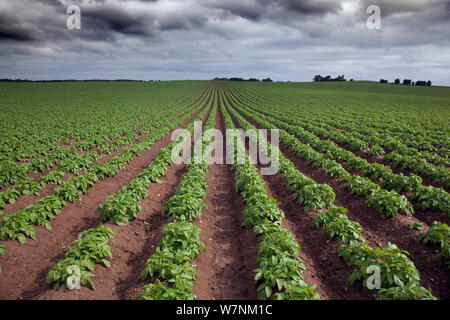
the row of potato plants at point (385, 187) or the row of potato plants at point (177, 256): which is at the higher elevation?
the row of potato plants at point (385, 187)

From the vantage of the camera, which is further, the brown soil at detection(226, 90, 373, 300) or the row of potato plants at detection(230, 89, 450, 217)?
the row of potato plants at detection(230, 89, 450, 217)

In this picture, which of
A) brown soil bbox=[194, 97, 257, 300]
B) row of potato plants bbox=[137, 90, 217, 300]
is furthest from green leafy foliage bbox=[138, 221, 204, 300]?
brown soil bbox=[194, 97, 257, 300]

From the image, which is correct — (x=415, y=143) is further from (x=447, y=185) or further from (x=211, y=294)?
(x=211, y=294)

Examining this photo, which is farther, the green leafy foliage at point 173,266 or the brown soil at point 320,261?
the brown soil at point 320,261

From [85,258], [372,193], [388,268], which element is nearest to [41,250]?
[85,258]

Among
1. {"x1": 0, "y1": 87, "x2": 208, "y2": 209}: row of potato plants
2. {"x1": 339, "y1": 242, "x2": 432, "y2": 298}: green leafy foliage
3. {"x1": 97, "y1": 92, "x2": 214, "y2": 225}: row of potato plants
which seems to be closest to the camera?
{"x1": 339, "y1": 242, "x2": 432, "y2": 298}: green leafy foliage

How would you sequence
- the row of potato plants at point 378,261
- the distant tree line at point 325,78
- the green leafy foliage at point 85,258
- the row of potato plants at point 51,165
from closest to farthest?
1. the row of potato plants at point 378,261
2. the green leafy foliage at point 85,258
3. the row of potato plants at point 51,165
4. the distant tree line at point 325,78

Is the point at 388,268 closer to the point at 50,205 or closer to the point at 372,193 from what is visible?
the point at 372,193

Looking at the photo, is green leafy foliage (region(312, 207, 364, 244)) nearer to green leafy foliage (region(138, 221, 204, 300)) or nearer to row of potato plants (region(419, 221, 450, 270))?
row of potato plants (region(419, 221, 450, 270))

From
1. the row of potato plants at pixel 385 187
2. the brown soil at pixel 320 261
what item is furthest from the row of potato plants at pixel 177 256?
the row of potato plants at pixel 385 187

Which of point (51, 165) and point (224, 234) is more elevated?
point (51, 165)

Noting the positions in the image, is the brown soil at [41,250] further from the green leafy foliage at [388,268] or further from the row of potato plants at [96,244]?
the green leafy foliage at [388,268]

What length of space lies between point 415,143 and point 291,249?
17.0 m
